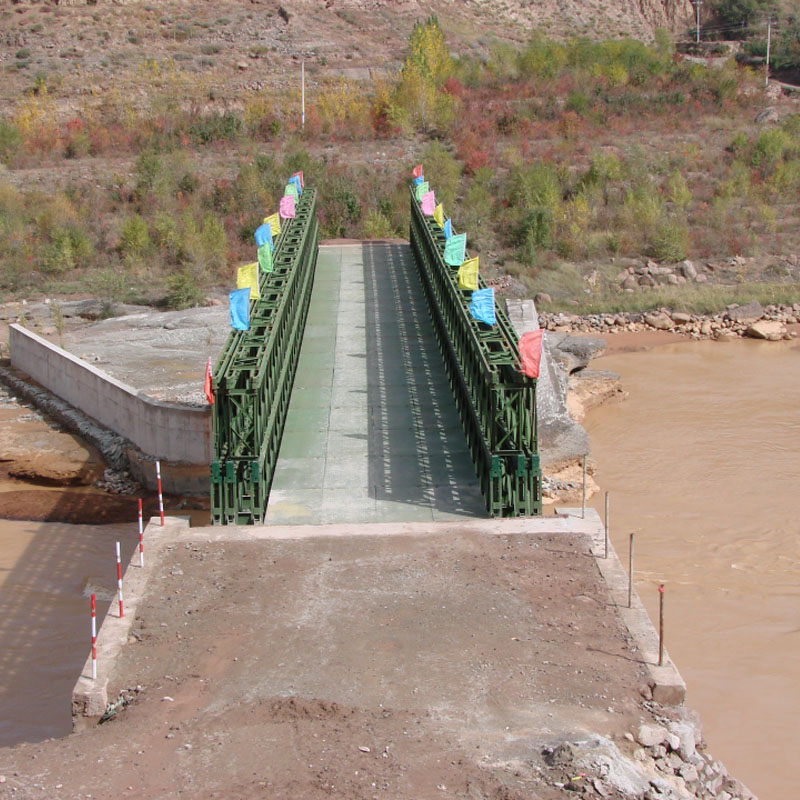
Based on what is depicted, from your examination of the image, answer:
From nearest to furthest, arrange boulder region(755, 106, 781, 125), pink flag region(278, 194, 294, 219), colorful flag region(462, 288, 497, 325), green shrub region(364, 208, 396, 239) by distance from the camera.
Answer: colorful flag region(462, 288, 497, 325) → pink flag region(278, 194, 294, 219) → green shrub region(364, 208, 396, 239) → boulder region(755, 106, 781, 125)

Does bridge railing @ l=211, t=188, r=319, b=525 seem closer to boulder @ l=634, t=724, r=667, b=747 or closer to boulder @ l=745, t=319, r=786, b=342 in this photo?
boulder @ l=634, t=724, r=667, b=747

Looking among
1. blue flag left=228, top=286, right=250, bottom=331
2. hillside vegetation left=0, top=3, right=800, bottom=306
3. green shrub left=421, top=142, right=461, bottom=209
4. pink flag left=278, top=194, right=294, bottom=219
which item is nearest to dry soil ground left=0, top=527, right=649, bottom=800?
blue flag left=228, top=286, right=250, bottom=331

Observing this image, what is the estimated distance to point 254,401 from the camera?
1308cm

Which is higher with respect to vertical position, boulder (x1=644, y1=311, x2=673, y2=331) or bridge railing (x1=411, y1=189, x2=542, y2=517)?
bridge railing (x1=411, y1=189, x2=542, y2=517)

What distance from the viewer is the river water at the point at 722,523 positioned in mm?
11609

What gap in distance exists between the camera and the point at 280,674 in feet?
29.6

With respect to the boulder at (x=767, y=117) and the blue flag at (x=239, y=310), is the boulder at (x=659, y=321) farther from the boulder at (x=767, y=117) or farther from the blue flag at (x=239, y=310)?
the boulder at (x=767, y=117)

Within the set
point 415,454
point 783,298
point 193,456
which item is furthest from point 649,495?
point 783,298

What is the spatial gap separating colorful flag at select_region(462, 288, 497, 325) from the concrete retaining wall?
4731mm

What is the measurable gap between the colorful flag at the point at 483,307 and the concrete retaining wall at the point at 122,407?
4731mm

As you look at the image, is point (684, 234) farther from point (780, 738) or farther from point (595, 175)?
point (780, 738)

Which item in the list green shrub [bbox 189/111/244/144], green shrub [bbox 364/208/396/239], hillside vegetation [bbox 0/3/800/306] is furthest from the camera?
green shrub [bbox 189/111/244/144]

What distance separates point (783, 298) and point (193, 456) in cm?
2169

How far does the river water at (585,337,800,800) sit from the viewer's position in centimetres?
1161
